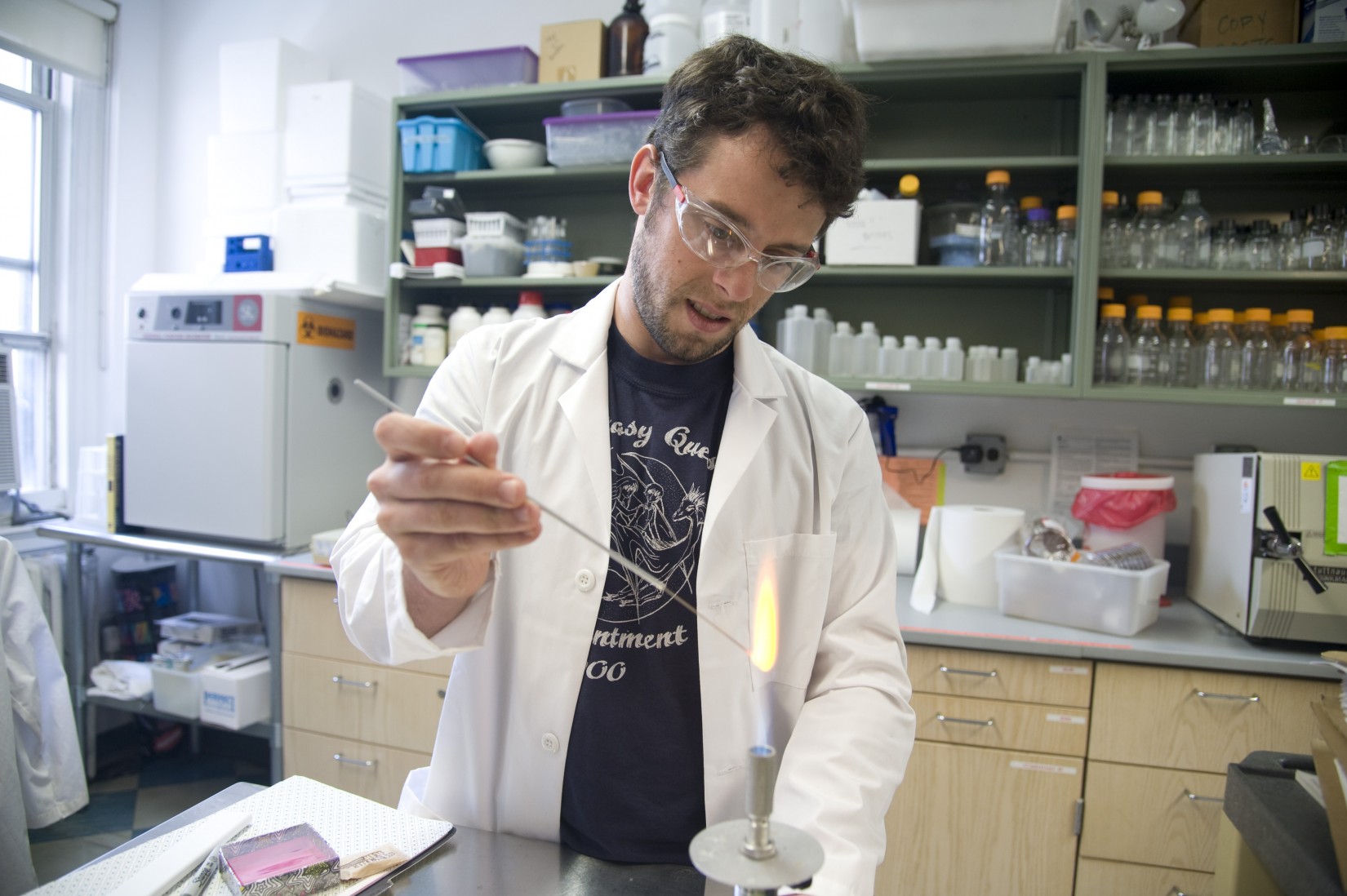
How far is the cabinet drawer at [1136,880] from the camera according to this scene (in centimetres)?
184

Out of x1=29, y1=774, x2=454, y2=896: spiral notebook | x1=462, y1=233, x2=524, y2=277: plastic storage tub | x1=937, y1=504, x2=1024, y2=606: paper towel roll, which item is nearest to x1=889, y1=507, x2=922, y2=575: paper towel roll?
x1=937, y1=504, x2=1024, y2=606: paper towel roll

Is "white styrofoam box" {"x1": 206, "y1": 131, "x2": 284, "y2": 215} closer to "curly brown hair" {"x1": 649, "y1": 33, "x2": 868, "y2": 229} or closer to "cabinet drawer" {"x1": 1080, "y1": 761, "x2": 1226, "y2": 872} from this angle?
"curly brown hair" {"x1": 649, "y1": 33, "x2": 868, "y2": 229}

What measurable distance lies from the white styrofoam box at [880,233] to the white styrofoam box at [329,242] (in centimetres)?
161

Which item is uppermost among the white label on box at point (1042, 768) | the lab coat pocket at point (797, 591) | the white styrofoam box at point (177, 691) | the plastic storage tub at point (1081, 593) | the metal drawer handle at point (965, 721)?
the lab coat pocket at point (797, 591)

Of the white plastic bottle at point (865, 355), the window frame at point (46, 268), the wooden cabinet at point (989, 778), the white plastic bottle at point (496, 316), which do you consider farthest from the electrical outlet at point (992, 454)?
the window frame at point (46, 268)

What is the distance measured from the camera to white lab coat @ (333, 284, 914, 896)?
102 centimetres

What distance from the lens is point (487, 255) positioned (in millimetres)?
2697

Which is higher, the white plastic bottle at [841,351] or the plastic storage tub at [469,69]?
the plastic storage tub at [469,69]

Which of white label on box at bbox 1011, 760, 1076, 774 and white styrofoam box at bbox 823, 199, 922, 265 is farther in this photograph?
white styrofoam box at bbox 823, 199, 922, 265

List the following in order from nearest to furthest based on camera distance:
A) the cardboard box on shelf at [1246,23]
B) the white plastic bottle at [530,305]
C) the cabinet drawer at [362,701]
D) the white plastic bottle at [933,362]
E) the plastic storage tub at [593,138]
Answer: the cardboard box on shelf at [1246,23], the cabinet drawer at [362,701], the white plastic bottle at [933,362], the plastic storage tub at [593,138], the white plastic bottle at [530,305]

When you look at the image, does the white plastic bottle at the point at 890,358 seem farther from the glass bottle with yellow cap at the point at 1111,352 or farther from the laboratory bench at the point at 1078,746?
the laboratory bench at the point at 1078,746

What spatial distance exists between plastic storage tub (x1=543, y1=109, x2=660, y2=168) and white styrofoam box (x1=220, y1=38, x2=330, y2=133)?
0.83 meters

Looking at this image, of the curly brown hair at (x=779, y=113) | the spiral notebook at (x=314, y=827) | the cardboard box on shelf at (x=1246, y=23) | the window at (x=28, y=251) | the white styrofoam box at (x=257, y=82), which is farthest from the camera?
the window at (x=28, y=251)

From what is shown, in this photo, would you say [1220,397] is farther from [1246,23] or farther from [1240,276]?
[1246,23]
